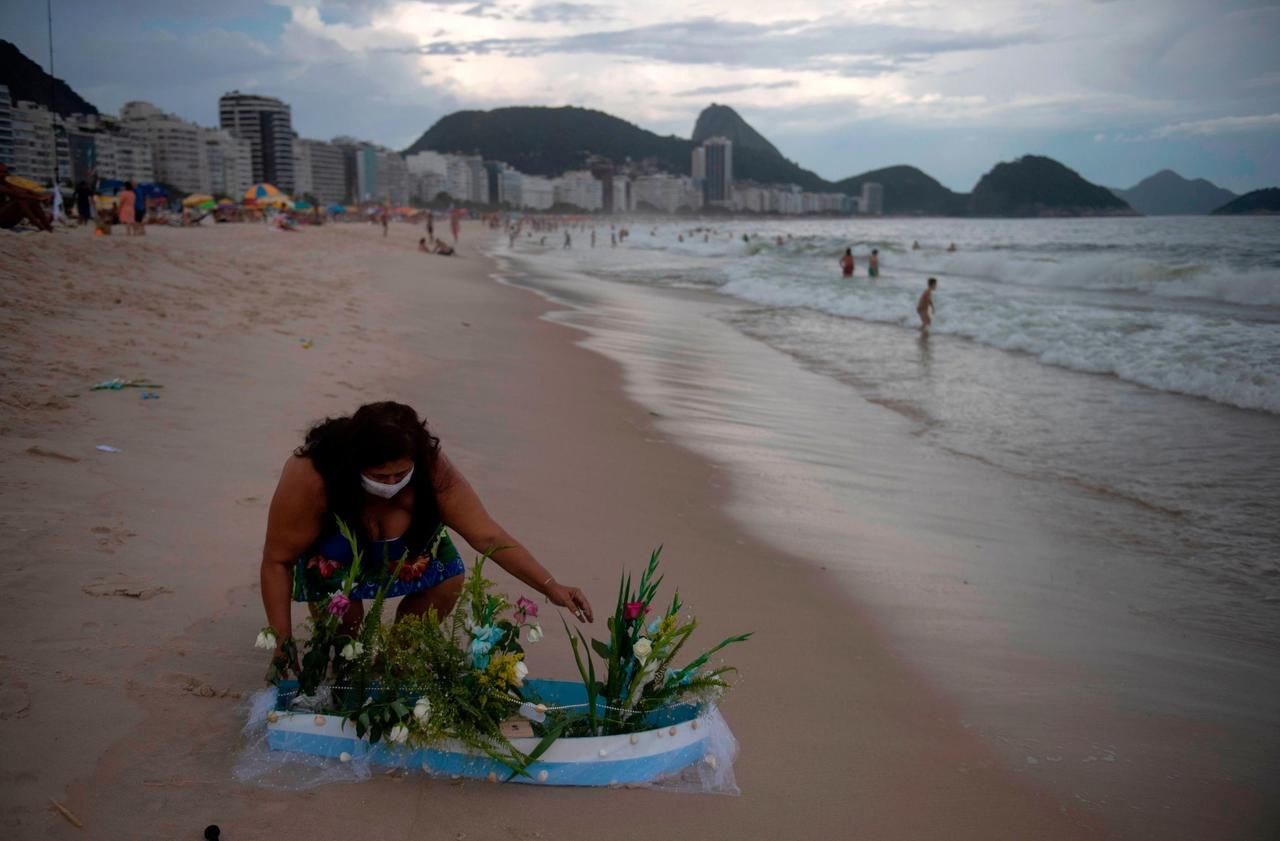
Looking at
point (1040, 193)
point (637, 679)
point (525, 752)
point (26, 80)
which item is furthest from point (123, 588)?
point (1040, 193)

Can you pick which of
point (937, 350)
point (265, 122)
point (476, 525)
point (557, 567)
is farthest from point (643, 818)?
point (265, 122)

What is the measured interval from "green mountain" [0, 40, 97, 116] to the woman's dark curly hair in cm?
1163

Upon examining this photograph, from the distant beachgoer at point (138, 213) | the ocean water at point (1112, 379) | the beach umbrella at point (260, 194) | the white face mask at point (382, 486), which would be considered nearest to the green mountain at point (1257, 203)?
the ocean water at point (1112, 379)

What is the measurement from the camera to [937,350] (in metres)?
13.1

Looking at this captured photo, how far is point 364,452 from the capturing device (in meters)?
2.52

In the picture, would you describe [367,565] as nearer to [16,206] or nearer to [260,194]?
[16,206]

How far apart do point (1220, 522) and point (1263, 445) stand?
8.61ft

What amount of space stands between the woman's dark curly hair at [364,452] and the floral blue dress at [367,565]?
0.29 feet

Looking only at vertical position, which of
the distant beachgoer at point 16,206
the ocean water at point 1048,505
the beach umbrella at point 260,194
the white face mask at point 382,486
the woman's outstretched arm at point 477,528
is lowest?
the ocean water at point 1048,505

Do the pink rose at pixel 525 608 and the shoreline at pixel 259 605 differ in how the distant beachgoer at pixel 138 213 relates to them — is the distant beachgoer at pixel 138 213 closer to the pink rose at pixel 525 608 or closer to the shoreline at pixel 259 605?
the shoreline at pixel 259 605

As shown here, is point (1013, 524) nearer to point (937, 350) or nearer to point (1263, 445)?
point (1263, 445)

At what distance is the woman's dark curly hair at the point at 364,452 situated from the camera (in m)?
2.52

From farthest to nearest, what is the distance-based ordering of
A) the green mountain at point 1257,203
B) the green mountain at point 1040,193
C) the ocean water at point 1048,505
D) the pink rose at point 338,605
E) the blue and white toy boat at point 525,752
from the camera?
1. the green mountain at point 1040,193
2. the green mountain at point 1257,203
3. the ocean water at point 1048,505
4. the pink rose at point 338,605
5. the blue and white toy boat at point 525,752

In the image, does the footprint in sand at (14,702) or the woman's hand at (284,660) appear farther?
the woman's hand at (284,660)
